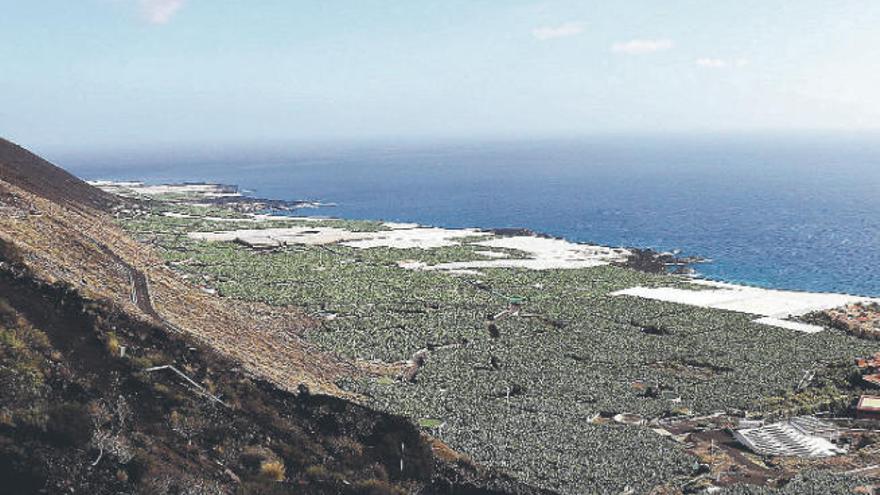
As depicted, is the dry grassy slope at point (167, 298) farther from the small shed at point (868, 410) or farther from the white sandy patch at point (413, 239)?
the white sandy patch at point (413, 239)

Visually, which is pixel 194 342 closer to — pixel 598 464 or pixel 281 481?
pixel 281 481

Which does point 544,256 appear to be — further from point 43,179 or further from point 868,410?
point 43,179

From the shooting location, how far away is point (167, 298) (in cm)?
4497

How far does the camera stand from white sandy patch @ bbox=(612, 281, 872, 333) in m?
70.6

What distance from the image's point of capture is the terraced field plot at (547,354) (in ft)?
118

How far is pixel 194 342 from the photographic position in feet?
96.5

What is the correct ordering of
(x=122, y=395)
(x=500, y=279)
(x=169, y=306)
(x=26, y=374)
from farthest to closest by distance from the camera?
(x=500, y=279)
(x=169, y=306)
(x=122, y=395)
(x=26, y=374)

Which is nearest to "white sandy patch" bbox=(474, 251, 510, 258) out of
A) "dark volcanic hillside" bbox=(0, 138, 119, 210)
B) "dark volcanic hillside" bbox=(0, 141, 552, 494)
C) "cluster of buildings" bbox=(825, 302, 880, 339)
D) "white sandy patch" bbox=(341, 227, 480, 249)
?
"white sandy patch" bbox=(341, 227, 480, 249)

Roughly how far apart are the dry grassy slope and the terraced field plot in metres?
3.62

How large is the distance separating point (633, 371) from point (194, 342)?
33359 millimetres

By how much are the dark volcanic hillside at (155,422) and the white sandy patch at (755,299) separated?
51270 mm

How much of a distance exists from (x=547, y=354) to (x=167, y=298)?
28.0 metres

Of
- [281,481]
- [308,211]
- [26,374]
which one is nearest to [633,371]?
[281,481]

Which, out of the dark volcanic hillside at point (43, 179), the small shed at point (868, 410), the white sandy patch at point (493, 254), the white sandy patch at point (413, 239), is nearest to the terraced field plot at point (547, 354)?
the small shed at point (868, 410)
